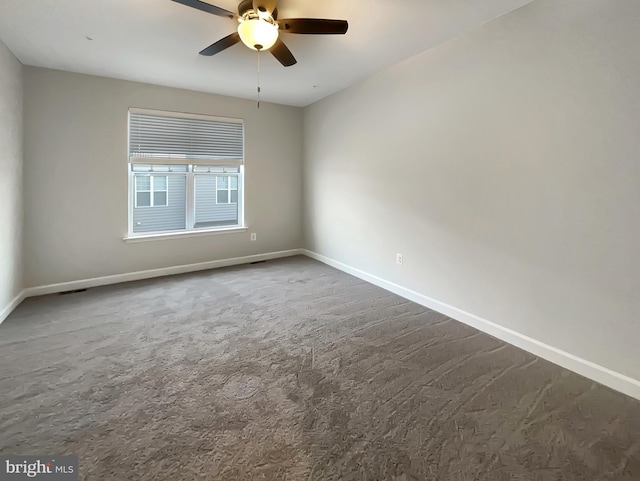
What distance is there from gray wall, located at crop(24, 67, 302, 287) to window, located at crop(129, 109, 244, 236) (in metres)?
0.14

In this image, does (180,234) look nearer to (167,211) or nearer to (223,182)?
(167,211)

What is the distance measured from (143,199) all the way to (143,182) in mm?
225

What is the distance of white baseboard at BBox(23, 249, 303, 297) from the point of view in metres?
3.66

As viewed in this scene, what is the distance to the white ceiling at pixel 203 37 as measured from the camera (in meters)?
2.34

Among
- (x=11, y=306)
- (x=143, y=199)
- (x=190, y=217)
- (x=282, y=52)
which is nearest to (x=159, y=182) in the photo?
(x=143, y=199)

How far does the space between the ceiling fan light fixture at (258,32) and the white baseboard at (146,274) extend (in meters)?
3.20

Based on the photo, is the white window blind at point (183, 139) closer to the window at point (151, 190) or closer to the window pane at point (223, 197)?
the window at point (151, 190)

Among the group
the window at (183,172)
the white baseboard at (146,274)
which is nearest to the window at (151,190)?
the window at (183,172)

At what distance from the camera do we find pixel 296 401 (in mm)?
1892

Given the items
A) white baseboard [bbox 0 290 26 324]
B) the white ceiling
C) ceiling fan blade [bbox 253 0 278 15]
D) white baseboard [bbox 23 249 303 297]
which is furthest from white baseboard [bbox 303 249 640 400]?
white baseboard [bbox 0 290 26 324]

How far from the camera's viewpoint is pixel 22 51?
3053mm

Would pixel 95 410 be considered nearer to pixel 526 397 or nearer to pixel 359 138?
pixel 526 397

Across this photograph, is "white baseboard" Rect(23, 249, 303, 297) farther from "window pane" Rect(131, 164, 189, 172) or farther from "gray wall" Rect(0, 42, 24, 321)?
"window pane" Rect(131, 164, 189, 172)

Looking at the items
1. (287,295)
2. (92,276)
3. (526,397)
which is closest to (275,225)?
(287,295)
